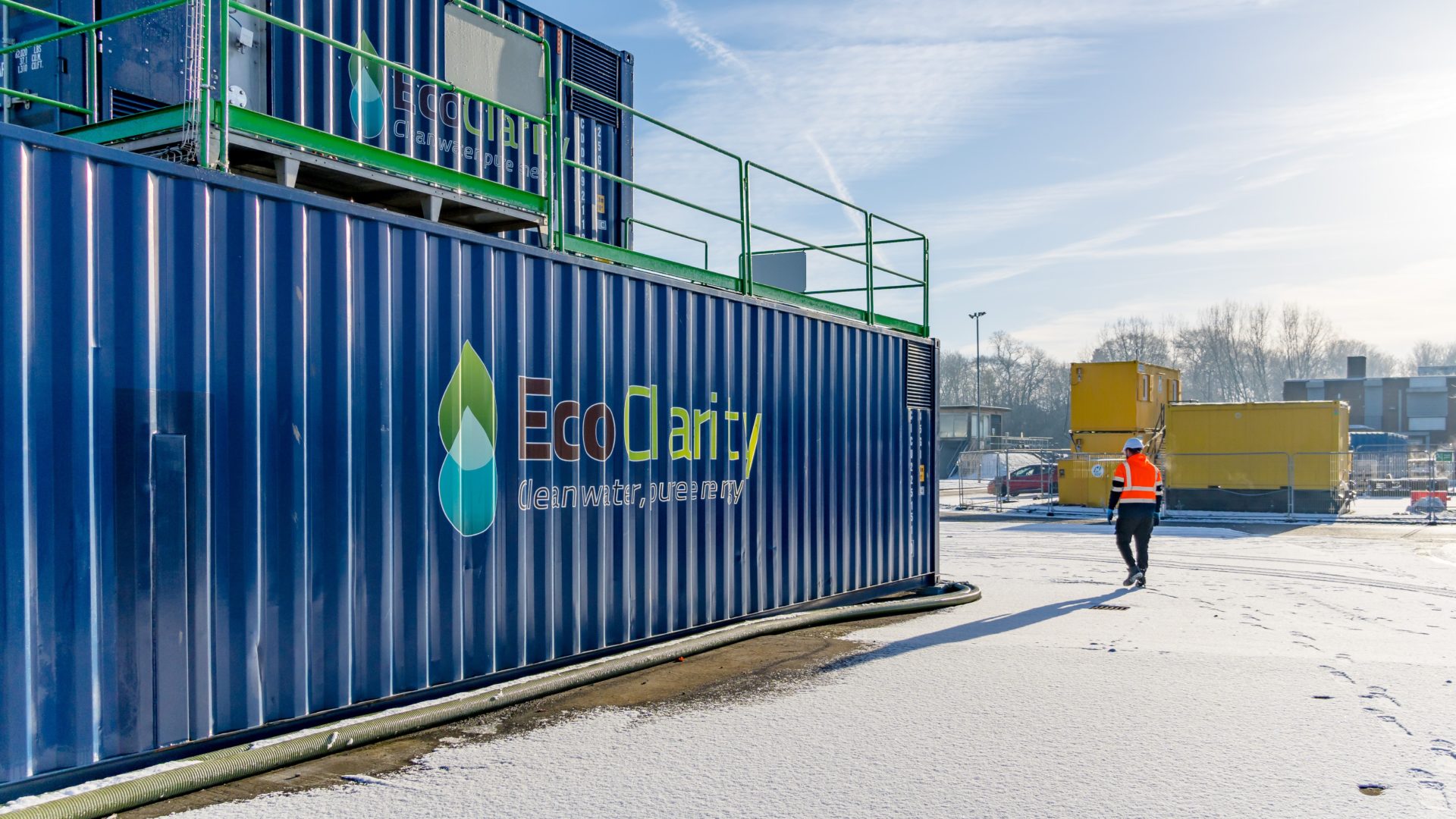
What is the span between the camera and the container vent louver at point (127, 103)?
6660mm

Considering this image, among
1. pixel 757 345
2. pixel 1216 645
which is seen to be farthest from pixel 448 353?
pixel 1216 645

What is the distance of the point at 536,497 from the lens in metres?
6.99

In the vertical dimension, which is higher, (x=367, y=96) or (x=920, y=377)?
(x=367, y=96)

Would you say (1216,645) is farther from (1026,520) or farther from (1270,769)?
(1026,520)

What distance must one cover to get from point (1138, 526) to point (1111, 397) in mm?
12903

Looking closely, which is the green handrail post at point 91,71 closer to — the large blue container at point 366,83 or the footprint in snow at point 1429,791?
the large blue container at point 366,83

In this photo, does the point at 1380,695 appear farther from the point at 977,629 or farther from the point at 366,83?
the point at 366,83

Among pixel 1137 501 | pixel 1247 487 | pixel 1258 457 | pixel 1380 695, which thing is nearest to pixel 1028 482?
pixel 1247 487

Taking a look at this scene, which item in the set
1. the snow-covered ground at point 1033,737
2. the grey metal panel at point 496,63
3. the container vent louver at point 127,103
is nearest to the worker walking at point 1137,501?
the snow-covered ground at point 1033,737

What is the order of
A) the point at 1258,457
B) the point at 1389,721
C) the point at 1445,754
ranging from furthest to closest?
the point at 1258,457
the point at 1389,721
the point at 1445,754

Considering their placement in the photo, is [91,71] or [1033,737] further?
[91,71]

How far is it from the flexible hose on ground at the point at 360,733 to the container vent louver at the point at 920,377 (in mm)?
3628

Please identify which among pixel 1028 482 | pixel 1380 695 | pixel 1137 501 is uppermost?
pixel 1137 501

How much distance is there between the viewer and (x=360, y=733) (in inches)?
217
